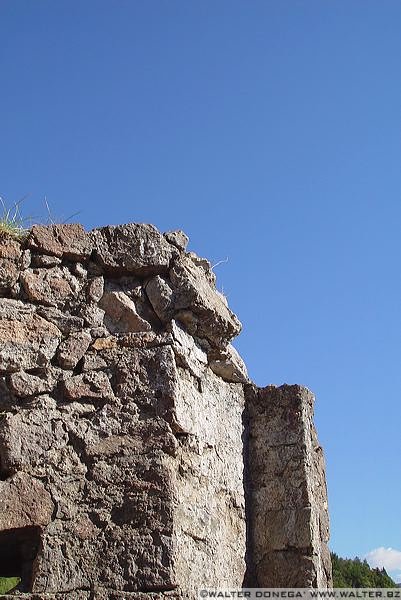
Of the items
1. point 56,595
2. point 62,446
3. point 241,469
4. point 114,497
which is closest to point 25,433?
point 62,446

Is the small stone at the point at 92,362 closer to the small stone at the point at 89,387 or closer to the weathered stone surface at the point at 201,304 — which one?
the small stone at the point at 89,387

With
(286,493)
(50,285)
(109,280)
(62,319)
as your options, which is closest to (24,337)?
(62,319)

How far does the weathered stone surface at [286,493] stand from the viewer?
4.03m

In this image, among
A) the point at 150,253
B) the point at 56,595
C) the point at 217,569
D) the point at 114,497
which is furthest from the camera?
the point at 150,253

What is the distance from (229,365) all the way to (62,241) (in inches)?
45.2

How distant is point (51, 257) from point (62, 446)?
0.99 metres

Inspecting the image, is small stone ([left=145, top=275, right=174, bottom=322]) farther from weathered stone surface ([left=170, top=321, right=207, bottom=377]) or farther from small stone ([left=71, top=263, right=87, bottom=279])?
small stone ([left=71, top=263, right=87, bottom=279])

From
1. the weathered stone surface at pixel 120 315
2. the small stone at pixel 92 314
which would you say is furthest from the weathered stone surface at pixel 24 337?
the weathered stone surface at pixel 120 315

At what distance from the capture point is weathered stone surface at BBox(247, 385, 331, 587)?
13.2 feet

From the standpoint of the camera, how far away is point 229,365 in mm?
4250

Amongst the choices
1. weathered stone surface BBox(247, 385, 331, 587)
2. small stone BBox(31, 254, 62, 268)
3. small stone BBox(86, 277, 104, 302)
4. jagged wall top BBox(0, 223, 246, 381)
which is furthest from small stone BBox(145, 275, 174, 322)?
weathered stone surface BBox(247, 385, 331, 587)

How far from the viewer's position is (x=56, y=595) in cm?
316

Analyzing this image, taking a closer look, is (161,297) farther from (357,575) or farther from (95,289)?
(357,575)

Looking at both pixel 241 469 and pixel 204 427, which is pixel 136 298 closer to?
pixel 204 427
